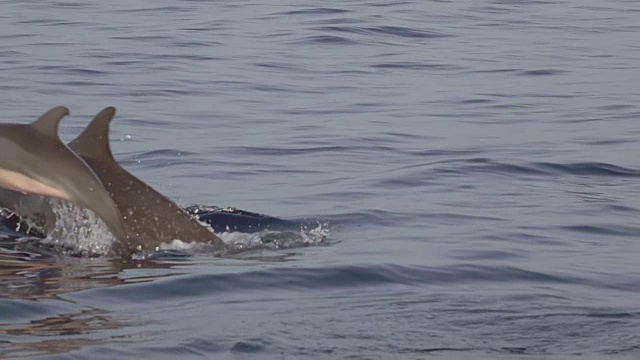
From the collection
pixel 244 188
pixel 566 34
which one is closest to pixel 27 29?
pixel 566 34

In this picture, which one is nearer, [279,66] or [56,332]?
[56,332]

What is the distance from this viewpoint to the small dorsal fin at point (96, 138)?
863 cm

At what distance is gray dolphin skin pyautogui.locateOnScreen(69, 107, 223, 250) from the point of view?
8.80 metres

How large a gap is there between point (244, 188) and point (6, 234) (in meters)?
2.51

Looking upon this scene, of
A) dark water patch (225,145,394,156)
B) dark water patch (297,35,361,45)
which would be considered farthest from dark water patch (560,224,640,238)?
dark water patch (297,35,361,45)

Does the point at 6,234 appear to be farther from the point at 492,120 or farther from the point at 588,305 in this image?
the point at 492,120

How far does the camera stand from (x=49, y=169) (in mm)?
8344

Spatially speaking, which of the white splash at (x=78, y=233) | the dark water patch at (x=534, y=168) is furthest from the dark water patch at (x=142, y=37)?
the white splash at (x=78, y=233)

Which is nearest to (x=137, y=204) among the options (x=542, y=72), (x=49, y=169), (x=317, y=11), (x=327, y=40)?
(x=49, y=169)

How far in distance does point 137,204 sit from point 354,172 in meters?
3.67

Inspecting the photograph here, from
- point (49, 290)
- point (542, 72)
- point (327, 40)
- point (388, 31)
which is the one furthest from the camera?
point (388, 31)

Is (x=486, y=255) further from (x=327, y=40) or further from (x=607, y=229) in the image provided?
(x=327, y=40)

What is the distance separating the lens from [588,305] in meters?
7.65

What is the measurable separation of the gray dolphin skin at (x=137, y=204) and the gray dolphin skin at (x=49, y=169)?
376 millimetres
